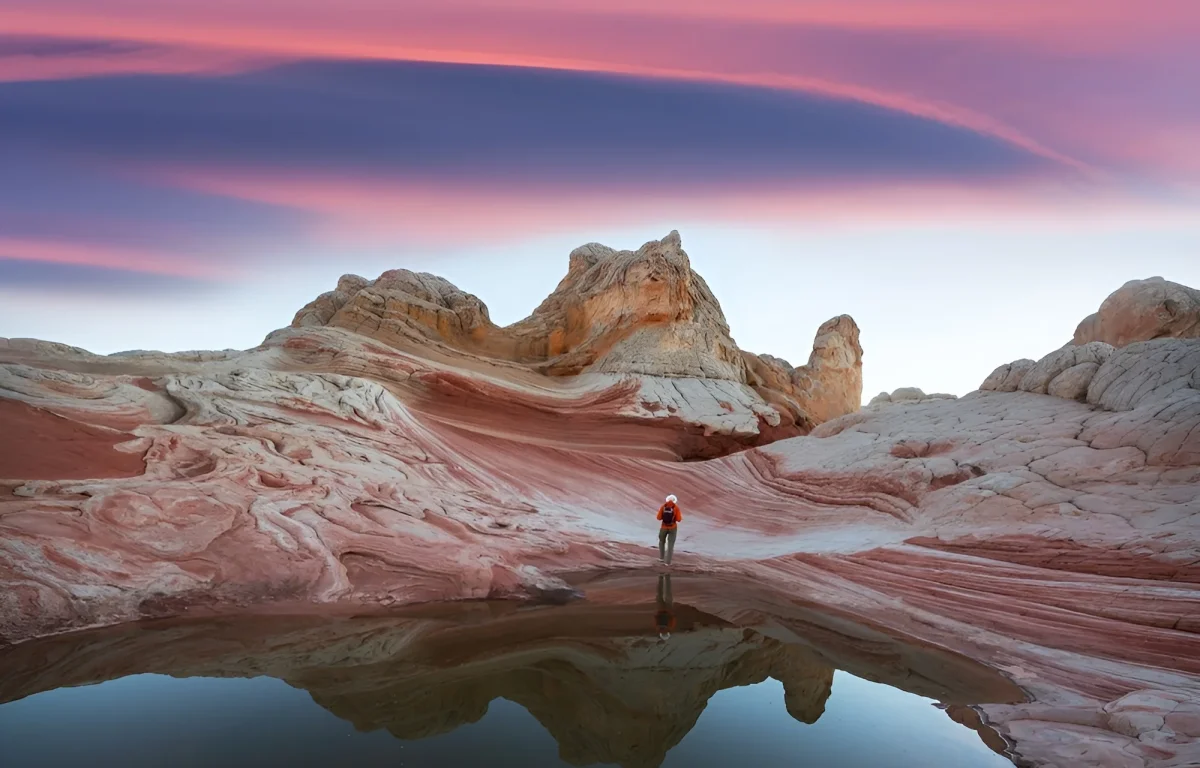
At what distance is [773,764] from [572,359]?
50.9 feet

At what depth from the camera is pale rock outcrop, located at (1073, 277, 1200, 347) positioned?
50.8 feet

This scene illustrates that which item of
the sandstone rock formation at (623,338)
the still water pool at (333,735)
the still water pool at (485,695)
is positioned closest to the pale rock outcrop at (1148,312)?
the sandstone rock formation at (623,338)

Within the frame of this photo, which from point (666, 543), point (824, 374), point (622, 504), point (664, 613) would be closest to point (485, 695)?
point (664, 613)

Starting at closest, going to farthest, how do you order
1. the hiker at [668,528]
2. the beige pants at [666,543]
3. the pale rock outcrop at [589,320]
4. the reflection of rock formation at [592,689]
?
the reflection of rock formation at [592,689] < the hiker at [668,528] < the beige pants at [666,543] < the pale rock outcrop at [589,320]

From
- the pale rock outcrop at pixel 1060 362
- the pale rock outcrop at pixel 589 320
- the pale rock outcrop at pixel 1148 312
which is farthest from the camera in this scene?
the pale rock outcrop at pixel 589 320

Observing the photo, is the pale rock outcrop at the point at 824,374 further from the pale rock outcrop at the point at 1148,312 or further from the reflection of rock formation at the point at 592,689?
the reflection of rock formation at the point at 592,689

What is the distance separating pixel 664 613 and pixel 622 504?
17.6ft

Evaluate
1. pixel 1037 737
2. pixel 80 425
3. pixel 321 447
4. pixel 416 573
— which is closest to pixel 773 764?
pixel 1037 737

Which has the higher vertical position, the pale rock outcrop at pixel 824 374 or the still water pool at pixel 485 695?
the pale rock outcrop at pixel 824 374

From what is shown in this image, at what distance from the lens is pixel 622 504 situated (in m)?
14.0

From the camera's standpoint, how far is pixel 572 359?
66.5ft

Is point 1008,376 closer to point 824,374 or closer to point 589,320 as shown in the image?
point 824,374

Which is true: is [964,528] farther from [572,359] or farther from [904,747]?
[572,359]

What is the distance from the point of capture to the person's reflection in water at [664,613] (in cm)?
805
